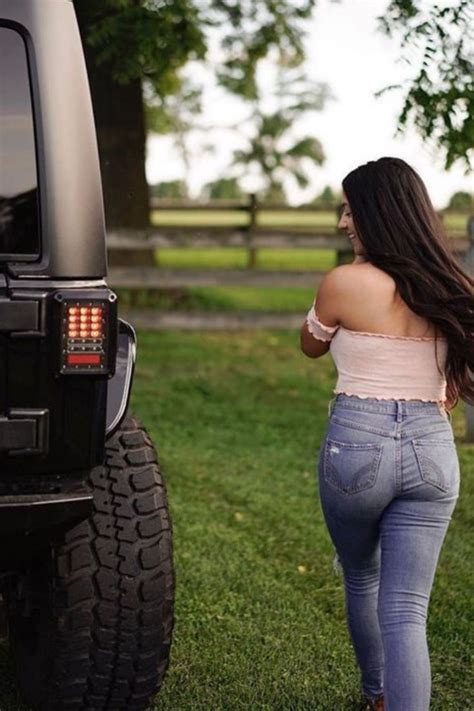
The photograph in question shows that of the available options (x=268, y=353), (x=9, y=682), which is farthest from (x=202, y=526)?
(x=268, y=353)

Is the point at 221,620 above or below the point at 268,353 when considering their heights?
above

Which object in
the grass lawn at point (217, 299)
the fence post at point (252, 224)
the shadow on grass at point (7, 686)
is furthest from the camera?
the grass lawn at point (217, 299)

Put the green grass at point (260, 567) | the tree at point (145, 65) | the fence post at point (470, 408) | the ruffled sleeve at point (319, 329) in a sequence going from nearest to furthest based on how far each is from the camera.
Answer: the ruffled sleeve at point (319, 329) < the green grass at point (260, 567) < the fence post at point (470, 408) < the tree at point (145, 65)

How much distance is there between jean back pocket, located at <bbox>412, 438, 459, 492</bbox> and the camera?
3.44 metres

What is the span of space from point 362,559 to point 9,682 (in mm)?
1287

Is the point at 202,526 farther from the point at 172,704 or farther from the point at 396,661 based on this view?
the point at 396,661

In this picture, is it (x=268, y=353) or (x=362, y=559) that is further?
(x=268, y=353)

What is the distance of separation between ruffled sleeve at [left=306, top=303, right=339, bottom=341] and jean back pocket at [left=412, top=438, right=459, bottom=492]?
0.37 metres

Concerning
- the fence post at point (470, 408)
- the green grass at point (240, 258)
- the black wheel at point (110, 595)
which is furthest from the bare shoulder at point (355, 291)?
the green grass at point (240, 258)

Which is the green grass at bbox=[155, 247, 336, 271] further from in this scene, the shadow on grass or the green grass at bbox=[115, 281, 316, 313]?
the shadow on grass

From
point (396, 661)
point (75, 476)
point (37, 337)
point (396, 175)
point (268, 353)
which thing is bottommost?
point (268, 353)

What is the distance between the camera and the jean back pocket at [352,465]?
3.44 meters

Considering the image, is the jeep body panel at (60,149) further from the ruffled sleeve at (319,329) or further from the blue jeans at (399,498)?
the blue jeans at (399,498)

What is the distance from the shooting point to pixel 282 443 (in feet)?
28.3
